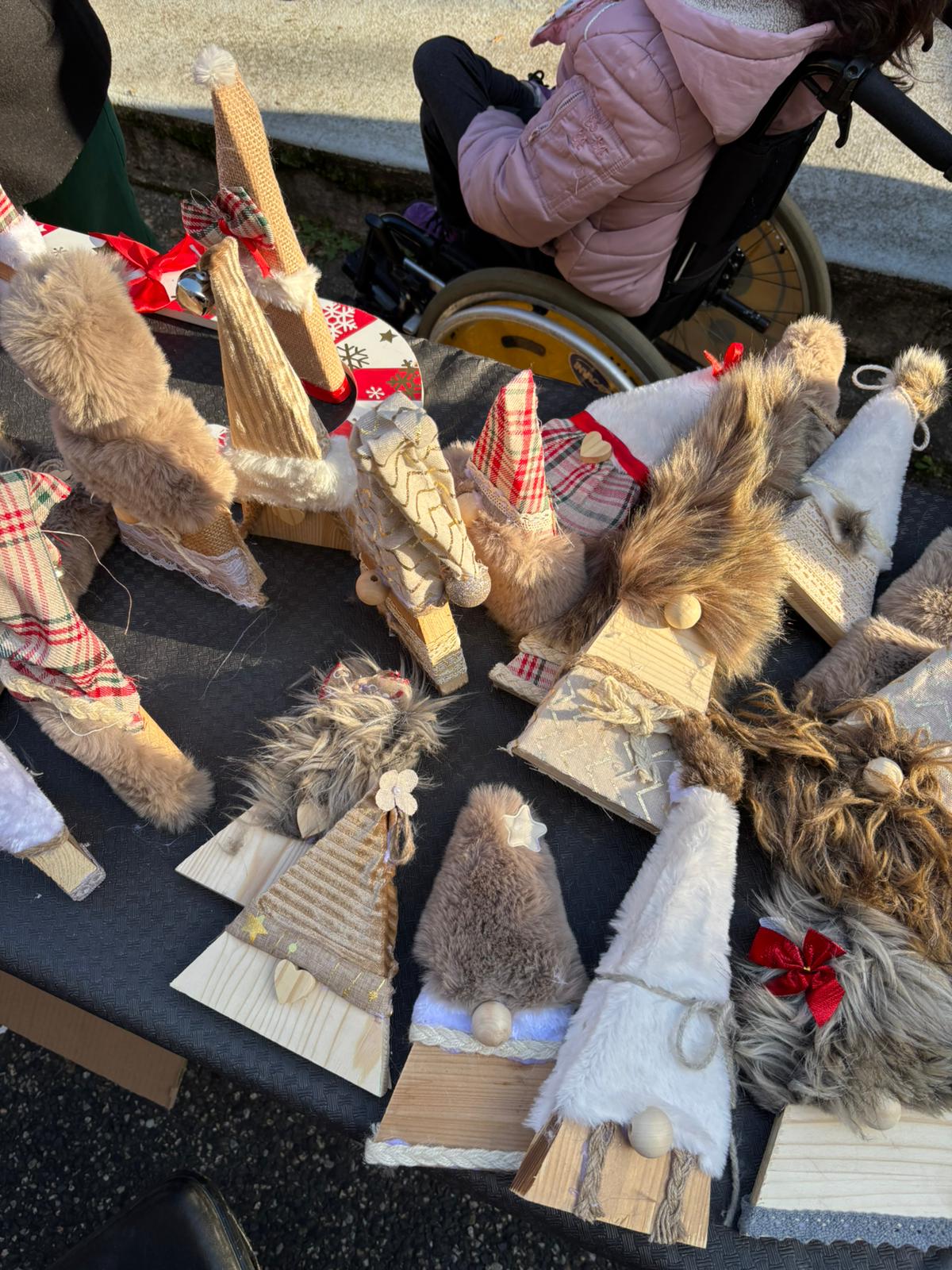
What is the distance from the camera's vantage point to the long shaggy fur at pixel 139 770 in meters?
0.93

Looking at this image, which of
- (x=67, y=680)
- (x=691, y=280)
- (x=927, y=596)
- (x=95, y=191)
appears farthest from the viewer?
(x=95, y=191)

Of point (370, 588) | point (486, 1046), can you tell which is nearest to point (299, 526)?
A: point (370, 588)

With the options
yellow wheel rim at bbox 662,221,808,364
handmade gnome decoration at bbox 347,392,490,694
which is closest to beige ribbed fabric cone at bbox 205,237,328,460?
handmade gnome decoration at bbox 347,392,490,694

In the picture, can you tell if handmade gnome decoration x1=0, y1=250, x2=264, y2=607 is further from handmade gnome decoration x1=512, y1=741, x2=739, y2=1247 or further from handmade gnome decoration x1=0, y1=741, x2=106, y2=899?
handmade gnome decoration x1=512, y1=741, x2=739, y2=1247

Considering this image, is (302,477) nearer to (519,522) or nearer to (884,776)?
(519,522)

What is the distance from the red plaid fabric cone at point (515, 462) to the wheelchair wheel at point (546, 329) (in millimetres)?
515

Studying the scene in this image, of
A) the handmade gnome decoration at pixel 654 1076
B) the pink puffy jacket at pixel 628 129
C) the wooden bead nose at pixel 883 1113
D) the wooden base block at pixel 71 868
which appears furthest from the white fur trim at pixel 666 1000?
the pink puffy jacket at pixel 628 129

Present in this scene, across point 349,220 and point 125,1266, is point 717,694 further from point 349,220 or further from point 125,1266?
point 349,220

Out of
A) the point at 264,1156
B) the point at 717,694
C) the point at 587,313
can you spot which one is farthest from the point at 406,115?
the point at 264,1156

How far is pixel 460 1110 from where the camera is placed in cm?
83

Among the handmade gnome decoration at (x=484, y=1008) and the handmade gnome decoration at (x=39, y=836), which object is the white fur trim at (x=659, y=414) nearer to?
the handmade gnome decoration at (x=484, y=1008)

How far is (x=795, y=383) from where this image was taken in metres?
1.17

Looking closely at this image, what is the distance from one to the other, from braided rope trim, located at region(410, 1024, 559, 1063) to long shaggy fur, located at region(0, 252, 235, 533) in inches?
25.7

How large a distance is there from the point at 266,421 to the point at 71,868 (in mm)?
597
